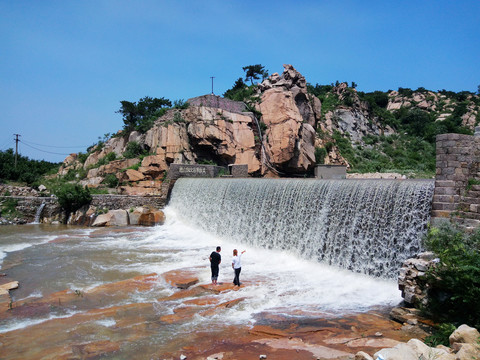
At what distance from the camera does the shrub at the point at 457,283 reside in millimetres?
5258

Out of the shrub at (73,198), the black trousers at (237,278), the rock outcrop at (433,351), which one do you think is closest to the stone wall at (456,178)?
the rock outcrop at (433,351)

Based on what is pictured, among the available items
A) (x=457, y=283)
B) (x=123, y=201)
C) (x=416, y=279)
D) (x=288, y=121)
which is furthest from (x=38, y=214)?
(x=457, y=283)

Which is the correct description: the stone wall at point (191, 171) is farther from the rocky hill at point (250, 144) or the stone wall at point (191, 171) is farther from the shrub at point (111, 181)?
the shrub at point (111, 181)

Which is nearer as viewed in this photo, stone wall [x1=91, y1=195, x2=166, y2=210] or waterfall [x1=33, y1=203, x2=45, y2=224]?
waterfall [x1=33, y1=203, x2=45, y2=224]

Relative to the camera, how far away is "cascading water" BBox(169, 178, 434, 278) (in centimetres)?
845

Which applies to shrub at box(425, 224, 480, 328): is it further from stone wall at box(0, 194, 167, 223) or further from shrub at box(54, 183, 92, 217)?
shrub at box(54, 183, 92, 217)

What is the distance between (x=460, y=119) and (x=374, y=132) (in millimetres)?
12336

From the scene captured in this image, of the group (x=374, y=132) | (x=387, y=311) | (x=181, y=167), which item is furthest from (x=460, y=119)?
(x=387, y=311)

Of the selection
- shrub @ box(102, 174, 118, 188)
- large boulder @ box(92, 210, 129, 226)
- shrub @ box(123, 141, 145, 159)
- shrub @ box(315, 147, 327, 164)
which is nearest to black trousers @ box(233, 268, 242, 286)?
large boulder @ box(92, 210, 129, 226)

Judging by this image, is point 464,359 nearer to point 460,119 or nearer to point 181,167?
point 181,167

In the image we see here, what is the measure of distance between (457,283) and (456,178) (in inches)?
138

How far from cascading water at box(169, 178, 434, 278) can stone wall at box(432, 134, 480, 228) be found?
0.31 m

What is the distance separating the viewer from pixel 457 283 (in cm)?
546

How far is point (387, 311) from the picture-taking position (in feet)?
21.6
